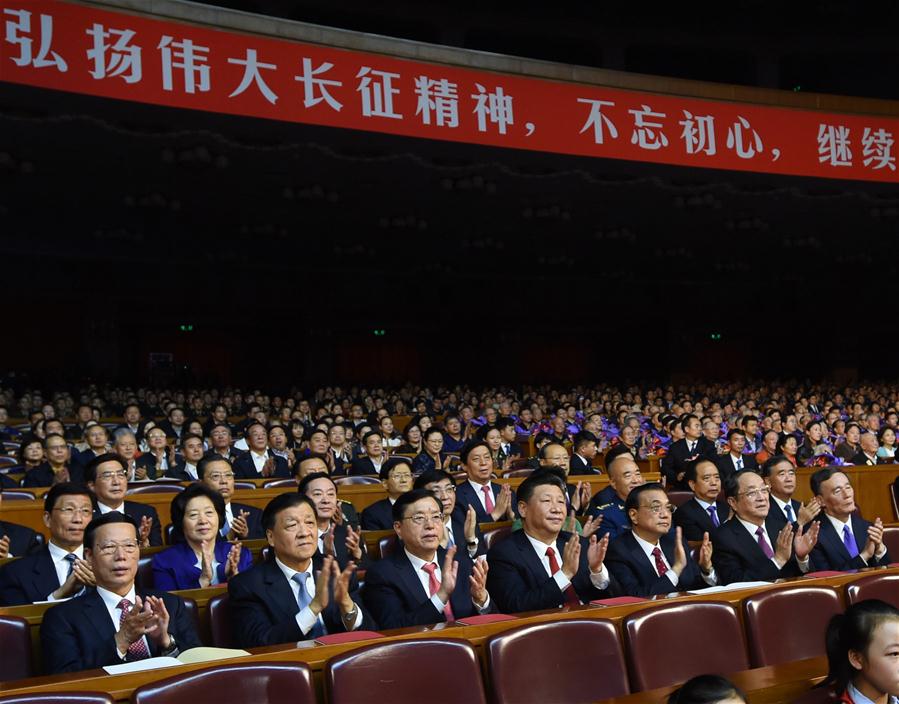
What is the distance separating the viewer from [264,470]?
6.03 meters

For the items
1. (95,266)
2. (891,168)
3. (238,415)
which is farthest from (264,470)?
(95,266)

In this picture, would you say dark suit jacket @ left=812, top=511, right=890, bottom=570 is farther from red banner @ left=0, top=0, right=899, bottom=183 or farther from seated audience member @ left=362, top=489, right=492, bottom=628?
red banner @ left=0, top=0, right=899, bottom=183

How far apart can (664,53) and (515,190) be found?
4661 mm

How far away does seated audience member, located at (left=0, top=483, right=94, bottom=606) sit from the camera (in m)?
3.07

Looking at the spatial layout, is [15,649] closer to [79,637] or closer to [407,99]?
[79,637]

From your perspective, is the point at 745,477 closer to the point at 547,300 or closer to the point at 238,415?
the point at 238,415

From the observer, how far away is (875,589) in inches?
105

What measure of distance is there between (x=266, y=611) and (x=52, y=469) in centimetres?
321

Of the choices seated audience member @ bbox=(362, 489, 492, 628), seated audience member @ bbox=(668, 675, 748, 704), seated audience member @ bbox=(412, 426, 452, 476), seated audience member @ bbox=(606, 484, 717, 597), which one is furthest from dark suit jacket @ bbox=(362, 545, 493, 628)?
seated audience member @ bbox=(412, 426, 452, 476)

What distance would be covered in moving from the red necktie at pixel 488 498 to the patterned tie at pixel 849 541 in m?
1.68

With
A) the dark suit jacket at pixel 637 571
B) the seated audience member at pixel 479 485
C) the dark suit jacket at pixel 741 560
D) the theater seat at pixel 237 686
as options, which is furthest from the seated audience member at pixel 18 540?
the dark suit jacket at pixel 741 560

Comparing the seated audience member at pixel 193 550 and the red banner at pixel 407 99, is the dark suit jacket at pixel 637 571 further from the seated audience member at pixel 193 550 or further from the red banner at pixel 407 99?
the red banner at pixel 407 99

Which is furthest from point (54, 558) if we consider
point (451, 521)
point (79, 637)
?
point (451, 521)

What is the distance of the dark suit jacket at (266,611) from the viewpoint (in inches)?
102
